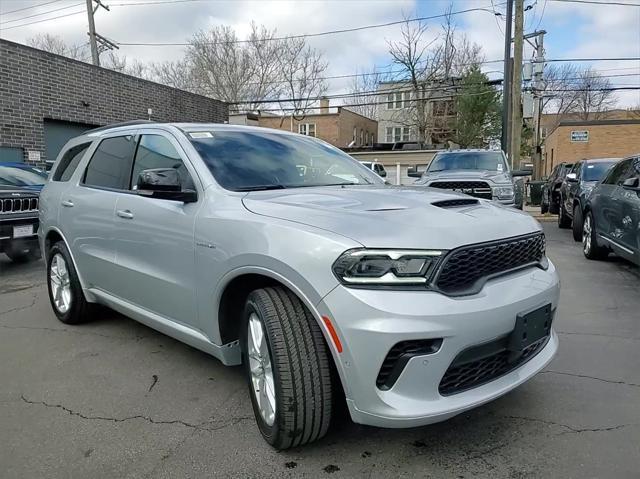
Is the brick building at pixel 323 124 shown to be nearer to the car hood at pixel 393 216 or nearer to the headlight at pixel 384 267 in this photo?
the car hood at pixel 393 216

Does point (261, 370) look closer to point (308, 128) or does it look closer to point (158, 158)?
point (158, 158)

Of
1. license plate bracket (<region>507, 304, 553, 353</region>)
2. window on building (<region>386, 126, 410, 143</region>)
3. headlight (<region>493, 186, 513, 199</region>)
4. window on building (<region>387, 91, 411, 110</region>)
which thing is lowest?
license plate bracket (<region>507, 304, 553, 353</region>)

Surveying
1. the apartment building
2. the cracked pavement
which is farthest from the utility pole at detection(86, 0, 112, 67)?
the cracked pavement

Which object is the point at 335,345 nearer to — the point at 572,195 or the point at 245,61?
the point at 572,195

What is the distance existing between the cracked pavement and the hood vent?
46.9 inches

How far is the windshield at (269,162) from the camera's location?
3295mm

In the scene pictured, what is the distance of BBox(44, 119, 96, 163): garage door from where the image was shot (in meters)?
13.6

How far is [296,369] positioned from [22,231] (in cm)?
636

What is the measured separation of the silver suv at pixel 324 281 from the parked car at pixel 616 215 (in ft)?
12.7

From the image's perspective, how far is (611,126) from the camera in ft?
92.1

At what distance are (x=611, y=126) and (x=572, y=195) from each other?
2149cm

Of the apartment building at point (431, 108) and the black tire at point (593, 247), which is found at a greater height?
the apartment building at point (431, 108)

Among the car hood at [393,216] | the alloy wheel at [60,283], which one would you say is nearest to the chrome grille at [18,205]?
the alloy wheel at [60,283]

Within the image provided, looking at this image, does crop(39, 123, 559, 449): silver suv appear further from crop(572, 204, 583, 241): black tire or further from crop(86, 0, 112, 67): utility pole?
crop(86, 0, 112, 67): utility pole
